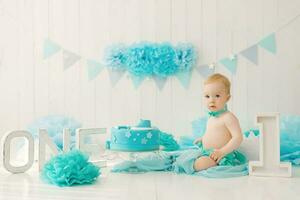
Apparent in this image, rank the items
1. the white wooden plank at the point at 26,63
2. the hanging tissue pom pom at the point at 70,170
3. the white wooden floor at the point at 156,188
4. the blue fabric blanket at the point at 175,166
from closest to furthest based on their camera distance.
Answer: the white wooden floor at the point at 156,188 < the hanging tissue pom pom at the point at 70,170 < the blue fabric blanket at the point at 175,166 < the white wooden plank at the point at 26,63

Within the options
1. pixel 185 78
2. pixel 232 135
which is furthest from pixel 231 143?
pixel 185 78

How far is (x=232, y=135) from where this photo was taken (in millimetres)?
1600

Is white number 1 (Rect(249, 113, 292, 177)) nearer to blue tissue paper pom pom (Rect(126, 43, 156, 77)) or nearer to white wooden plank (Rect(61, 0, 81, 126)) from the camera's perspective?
blue tissue paper pom pom (Rect(126, 43, 156, 77))

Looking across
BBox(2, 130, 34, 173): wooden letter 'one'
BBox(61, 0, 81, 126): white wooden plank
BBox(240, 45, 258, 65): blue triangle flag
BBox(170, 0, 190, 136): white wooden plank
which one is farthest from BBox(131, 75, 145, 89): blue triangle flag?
BBox(2, 130, 34, 173): wooden letter 'one'

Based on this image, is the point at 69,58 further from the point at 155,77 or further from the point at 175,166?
the point at 175,166

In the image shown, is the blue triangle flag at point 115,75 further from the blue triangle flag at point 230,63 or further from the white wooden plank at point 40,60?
the blue triangle flag at point 230,63

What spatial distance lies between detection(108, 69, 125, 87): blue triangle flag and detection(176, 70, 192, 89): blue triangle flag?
30cm

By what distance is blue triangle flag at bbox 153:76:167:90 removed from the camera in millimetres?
2223

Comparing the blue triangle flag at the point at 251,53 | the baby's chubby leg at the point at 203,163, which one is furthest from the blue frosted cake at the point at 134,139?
the blue triangle flag at the point at 251,53

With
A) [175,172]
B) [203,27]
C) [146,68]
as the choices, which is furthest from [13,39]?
[175,172]

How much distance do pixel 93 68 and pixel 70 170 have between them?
0.99m

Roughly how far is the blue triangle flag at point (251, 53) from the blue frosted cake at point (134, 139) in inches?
30.4

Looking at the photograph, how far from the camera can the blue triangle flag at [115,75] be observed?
2258mm

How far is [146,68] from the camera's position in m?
2.18
